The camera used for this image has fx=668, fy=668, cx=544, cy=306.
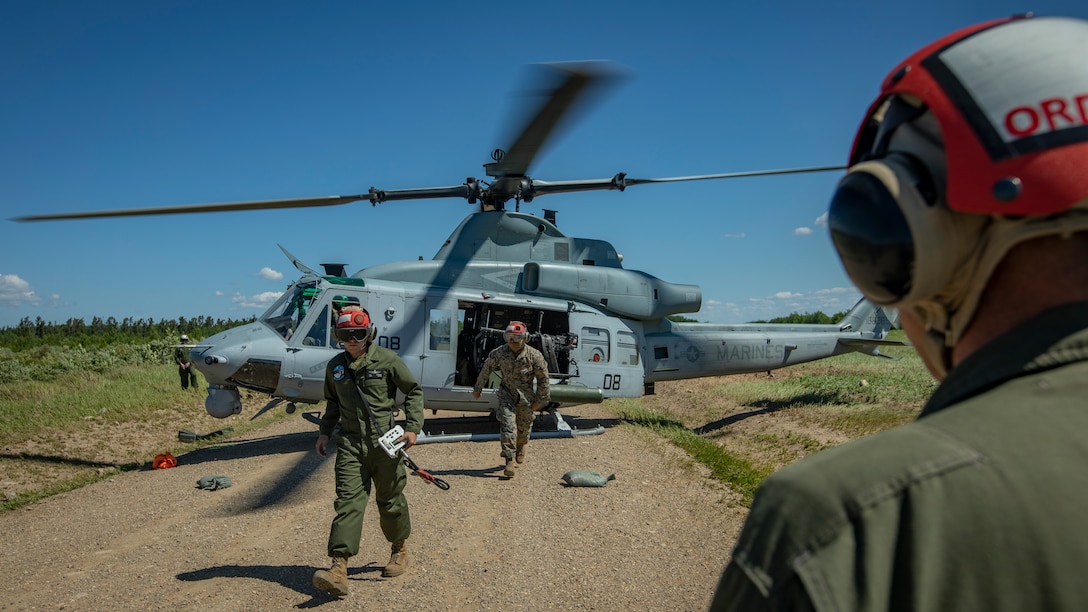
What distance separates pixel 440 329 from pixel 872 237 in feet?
28.4

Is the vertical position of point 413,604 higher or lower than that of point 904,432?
lower

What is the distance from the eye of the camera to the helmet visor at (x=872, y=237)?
96cm

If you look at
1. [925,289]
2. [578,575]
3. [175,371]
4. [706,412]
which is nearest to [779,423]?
[706,412]

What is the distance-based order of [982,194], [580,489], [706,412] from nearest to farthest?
[982,194] → [580,489] → [706,412]

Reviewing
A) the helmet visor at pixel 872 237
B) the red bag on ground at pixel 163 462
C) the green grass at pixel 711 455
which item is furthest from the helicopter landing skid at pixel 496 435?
the helmet visor at pixel 872 237

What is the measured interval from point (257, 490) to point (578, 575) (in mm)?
4311

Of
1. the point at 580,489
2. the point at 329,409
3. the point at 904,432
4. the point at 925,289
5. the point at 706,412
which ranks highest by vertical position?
the point at 925,289

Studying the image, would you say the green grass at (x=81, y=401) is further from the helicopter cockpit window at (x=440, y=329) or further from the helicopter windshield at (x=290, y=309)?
the helicopter cockpit window at (x=440, y=329)

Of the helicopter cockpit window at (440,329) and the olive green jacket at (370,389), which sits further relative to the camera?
the helicopter cockpit window at (440,329)

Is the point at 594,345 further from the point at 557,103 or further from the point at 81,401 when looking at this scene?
the point at 81,401

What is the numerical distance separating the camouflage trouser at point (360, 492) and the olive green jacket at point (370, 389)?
0.43 ft

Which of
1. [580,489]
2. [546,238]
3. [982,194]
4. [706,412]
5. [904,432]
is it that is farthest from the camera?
[706,412]

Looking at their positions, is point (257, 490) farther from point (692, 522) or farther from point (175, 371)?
point (175, 371)

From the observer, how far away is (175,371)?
17.0 metres
